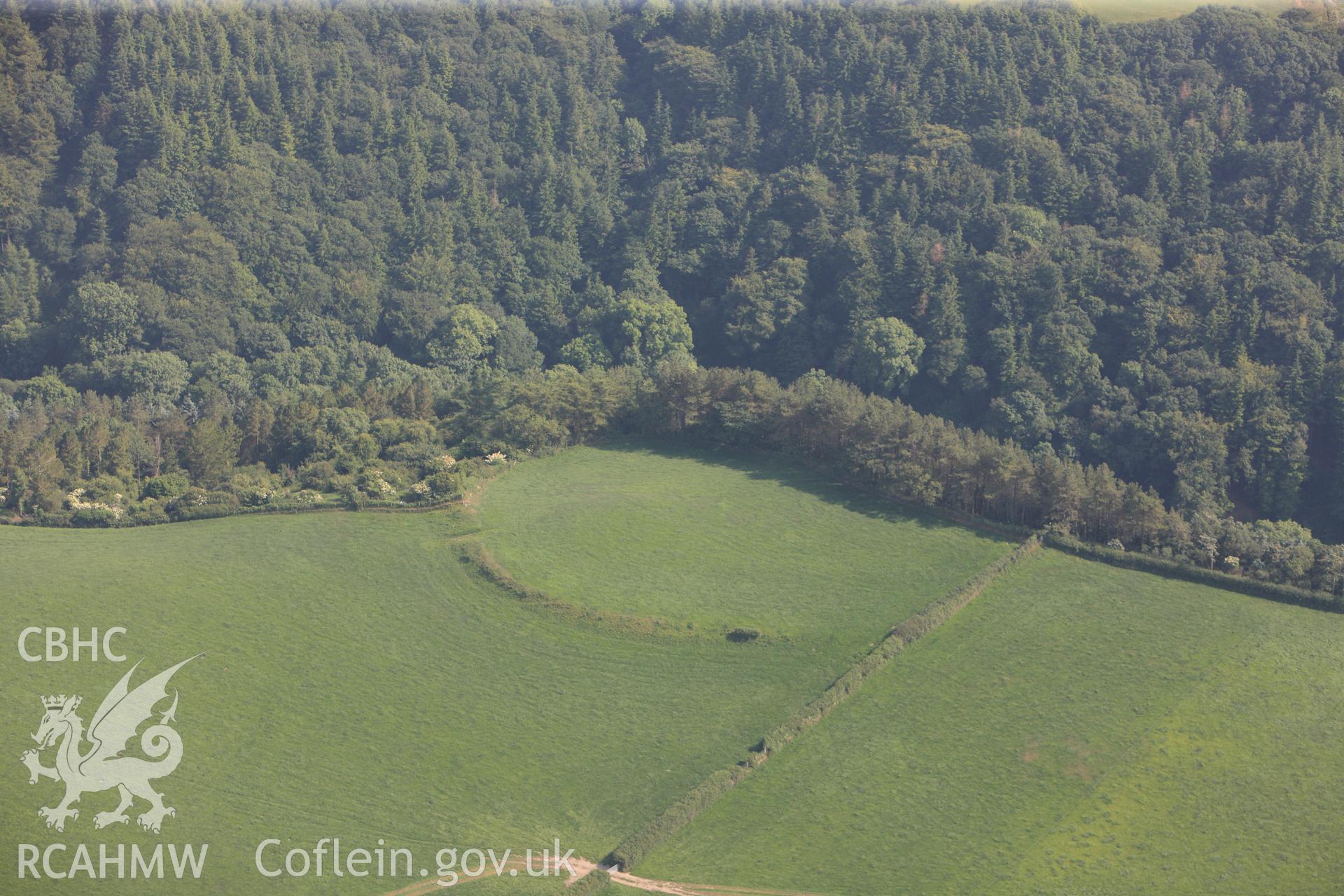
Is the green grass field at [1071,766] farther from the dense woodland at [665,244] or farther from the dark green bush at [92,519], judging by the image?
the dark green bush at [92,519]

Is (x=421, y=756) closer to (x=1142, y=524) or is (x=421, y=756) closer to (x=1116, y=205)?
(x=1142, y=524)

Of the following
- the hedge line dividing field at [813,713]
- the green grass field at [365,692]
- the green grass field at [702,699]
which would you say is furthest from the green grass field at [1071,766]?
the green grass field at [365,692]

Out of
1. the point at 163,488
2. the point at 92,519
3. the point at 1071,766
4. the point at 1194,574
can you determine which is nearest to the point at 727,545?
the point at 1194,574

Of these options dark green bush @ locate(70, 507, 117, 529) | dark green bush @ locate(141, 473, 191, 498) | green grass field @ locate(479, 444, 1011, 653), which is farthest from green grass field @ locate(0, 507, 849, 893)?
dark green bush @ locate(141, 473, 191, 498)

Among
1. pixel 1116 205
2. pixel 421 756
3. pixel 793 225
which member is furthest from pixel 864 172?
pixel 421 756

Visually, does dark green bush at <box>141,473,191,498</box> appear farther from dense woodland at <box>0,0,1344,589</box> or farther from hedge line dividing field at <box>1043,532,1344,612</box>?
hedge line dividing field at <box>1043,532,1344,612</box>

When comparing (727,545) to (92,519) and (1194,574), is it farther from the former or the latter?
(92,519)
